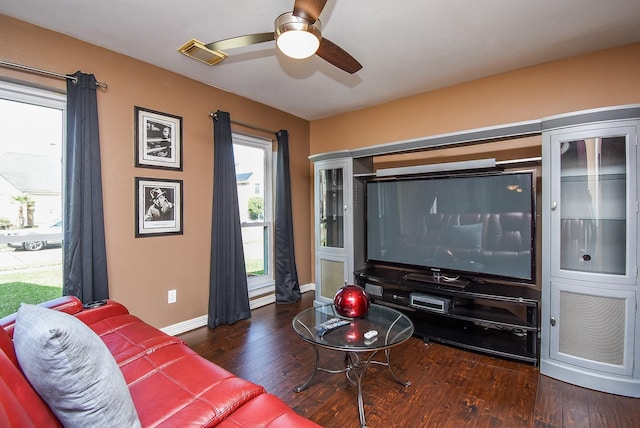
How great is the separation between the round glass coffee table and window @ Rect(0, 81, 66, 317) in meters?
2.02

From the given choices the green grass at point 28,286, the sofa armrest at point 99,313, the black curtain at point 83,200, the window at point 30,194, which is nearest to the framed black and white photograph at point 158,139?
the black curtain at point 83,200

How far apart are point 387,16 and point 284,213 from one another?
2.42 meters

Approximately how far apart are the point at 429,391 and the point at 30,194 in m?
3.20

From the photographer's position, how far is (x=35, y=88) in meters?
2.19

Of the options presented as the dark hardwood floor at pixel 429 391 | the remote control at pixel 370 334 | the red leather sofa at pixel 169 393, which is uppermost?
the red leather sofa at pixel 169 393

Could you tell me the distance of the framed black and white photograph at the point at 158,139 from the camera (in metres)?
2.64

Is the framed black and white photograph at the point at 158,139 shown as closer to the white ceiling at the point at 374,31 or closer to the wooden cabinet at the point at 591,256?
the white ceiling at the point at 374,31

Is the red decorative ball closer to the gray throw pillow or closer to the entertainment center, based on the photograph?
the entertainment center

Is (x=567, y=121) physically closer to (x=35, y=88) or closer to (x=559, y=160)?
(x=559, y=160)

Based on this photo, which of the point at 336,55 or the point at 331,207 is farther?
the point at 331,207

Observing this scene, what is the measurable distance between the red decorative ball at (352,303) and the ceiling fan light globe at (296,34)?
5.08ft

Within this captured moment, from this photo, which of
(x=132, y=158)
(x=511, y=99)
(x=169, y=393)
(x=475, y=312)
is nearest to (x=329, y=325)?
(x=169, y=393)

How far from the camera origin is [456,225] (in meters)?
2.70

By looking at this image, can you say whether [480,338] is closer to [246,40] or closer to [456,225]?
[456,225]
